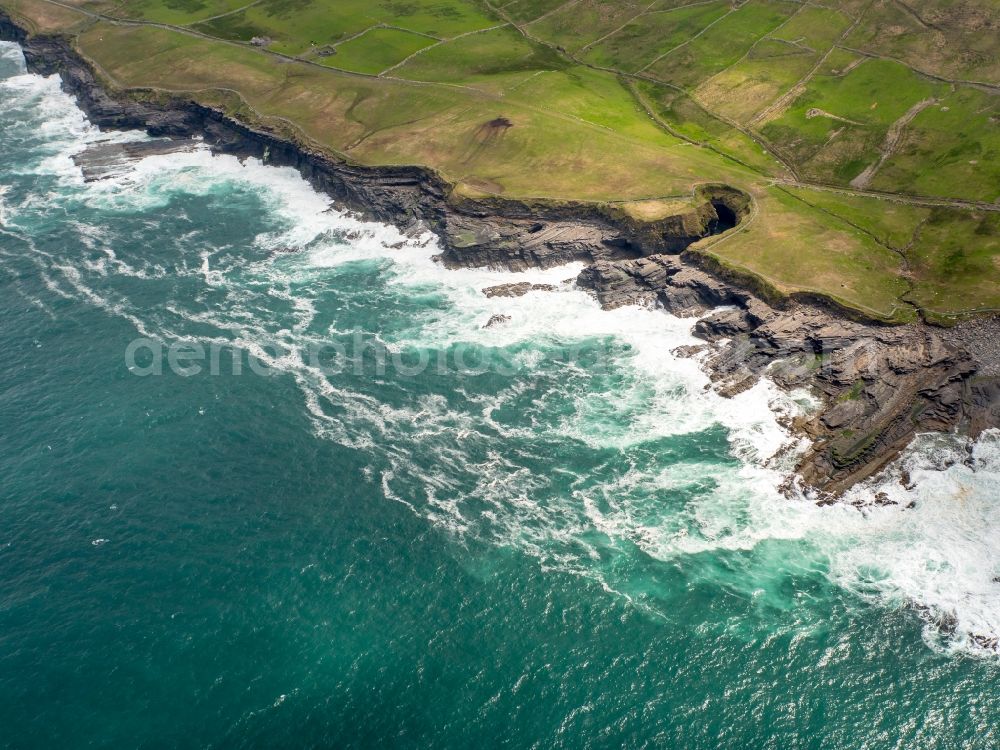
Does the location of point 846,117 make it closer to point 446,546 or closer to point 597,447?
point 597,447

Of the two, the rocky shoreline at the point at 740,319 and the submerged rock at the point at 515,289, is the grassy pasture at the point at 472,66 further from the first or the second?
the submerged rock at the point at 515,289

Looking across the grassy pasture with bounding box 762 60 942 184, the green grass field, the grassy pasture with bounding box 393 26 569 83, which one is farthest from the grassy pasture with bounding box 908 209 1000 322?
the grassy pasture with bounding box 393 26 569 83

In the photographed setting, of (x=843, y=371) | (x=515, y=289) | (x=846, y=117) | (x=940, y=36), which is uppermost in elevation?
(x=940, y=36)

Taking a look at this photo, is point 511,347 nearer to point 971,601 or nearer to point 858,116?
point 971,601

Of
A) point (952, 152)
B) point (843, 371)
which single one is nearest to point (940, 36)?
point (952, 152)

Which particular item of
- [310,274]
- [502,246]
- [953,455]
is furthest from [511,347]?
[953,455]
